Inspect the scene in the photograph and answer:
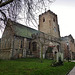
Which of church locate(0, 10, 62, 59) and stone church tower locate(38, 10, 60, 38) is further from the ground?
stone church tower locate(38, 10, 60, 38)

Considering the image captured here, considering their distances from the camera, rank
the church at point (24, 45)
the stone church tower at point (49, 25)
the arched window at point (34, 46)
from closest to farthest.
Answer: the church at point (24, 45) → the arched window at point (34, 46) → the stone church tower at point (49, 25)

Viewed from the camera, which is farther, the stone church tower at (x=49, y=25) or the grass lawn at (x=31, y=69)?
the stone church tower at (x=49, y=25)

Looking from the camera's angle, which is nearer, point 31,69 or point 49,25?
point 31,69

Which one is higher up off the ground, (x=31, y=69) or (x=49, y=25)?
(x=49, y=25)

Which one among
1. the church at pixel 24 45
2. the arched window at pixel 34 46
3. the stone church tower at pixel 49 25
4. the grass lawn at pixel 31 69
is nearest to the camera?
the grass lawn at pixel 31 69

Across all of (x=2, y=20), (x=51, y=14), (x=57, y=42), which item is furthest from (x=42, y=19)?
(x=2, y=20)

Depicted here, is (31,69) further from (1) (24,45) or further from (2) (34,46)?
(2) (34,46)

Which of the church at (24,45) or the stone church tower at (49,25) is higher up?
the stone church tower at (49,25)

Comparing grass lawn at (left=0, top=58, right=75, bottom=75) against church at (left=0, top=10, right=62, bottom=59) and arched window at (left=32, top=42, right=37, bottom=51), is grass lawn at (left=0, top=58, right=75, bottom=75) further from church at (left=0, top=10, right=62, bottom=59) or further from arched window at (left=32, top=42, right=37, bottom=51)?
arched window at (left=32, top=42, right=37, bottom=51)

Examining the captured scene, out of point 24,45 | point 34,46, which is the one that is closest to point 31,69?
point 24,45

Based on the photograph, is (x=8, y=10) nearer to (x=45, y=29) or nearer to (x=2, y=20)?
(x=2, y=20)

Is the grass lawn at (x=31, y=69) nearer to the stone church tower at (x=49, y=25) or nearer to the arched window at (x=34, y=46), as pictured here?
the arched window at (x=34, y=46)

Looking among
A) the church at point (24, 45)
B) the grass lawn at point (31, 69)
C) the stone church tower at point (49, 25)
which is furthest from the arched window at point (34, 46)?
the grass lawn at point (31, 69)

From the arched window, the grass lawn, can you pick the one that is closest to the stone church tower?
the arched window
